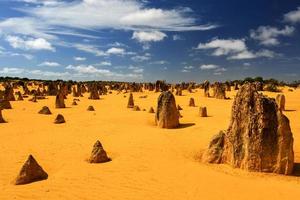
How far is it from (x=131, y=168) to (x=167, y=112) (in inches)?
308

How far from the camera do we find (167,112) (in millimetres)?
19609

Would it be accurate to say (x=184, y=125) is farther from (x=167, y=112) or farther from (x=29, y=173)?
(x=29, y=173)

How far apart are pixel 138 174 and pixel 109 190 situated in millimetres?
1613

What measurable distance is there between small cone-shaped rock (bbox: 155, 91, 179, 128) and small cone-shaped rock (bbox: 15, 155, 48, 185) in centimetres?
944

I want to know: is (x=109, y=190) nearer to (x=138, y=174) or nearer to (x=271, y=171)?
(x=138, y=174)

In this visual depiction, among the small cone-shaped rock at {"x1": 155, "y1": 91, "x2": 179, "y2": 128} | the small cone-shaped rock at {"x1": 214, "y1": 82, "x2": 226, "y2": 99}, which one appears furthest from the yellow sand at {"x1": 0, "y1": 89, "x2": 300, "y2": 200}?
the small cone-shaped rock at {"x1": 214, "y1": 82, "x2": 226, "y2": 99}

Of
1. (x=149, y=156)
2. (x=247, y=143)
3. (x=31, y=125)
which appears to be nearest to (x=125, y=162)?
(x=149, y=156)

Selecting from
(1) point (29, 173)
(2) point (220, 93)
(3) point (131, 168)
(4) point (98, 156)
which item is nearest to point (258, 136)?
(3) point (131, 168)

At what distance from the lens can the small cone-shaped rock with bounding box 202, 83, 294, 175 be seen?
11164 millimetres

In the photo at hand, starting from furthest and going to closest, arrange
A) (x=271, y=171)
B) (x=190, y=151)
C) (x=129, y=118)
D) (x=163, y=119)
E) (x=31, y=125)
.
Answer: (x=129, y=118), (x=31, y=125), (x=163, y=119), (x=190, y=151), (x=271, y=171)

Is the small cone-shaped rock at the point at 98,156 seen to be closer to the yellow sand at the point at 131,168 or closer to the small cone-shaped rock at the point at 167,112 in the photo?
the yellow sand at the point at 131,168

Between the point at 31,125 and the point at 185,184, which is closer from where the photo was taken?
the point at 185,184

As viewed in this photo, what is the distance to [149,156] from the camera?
13641 mm

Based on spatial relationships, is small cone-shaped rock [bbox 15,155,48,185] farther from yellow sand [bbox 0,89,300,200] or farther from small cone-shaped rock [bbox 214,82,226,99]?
small cone-shaped rock [bbox 214,82,226,99]
